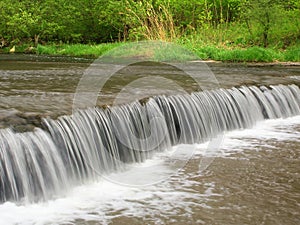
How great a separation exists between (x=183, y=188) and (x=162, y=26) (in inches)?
484

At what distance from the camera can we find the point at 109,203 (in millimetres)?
4762

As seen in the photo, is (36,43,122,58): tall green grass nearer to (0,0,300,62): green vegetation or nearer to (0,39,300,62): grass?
(0,0,300,62): green vegetation

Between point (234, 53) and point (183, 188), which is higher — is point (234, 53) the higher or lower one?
the higher one

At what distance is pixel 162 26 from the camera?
663 inches

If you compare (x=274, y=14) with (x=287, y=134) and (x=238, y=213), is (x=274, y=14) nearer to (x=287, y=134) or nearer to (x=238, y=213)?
(x=287, y=134)

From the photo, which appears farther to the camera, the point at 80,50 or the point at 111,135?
the point at 80,50

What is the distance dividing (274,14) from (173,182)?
43.2 feet

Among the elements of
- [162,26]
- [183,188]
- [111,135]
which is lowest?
[183,188]

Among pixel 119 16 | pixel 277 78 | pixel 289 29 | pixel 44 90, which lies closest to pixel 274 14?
pixel 289 29

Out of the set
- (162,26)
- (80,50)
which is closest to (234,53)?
(162,26)

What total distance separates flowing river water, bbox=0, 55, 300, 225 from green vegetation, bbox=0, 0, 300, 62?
9.32 m

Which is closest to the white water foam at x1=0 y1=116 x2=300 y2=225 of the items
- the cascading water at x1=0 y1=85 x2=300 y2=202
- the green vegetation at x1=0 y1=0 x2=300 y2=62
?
the cascading water at x1=0 y1=85 x2=300 y2=202

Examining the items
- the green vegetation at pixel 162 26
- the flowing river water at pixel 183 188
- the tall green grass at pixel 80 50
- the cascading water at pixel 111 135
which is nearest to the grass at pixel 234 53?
the green vegetation at pixel 162 26

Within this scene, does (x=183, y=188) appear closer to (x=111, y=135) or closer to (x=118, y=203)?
(x=118, y=203)
